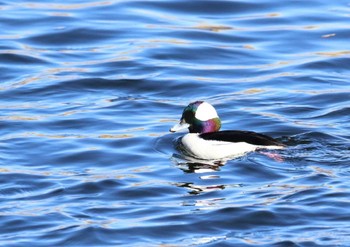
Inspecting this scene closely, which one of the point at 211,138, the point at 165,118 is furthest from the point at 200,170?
the point at 165,118

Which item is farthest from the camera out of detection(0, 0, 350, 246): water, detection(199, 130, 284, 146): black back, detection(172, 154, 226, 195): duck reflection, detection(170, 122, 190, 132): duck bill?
detection(170, 122, 190, 132): duck bill

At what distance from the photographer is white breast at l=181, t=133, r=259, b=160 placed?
13.5m

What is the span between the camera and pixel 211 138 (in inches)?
546

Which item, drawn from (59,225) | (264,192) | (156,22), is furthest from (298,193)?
(156,22)

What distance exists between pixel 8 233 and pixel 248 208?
211 centimetres

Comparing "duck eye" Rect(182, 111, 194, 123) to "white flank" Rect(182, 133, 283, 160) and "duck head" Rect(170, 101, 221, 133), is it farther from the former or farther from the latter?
"white flank" Rect(182, 133, 283, 160)

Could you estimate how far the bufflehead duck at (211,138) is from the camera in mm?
13469

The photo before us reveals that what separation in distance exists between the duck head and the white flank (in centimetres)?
16

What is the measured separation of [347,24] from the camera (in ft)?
64.5

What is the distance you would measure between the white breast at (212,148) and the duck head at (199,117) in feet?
0.52

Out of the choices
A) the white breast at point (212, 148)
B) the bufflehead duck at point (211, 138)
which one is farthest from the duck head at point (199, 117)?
the white breast at point (212, 148)

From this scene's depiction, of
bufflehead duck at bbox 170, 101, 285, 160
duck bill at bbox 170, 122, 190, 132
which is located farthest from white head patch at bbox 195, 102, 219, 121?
duck bill at bbox 170, 122, 190, 132

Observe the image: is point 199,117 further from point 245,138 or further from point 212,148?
point 245,138

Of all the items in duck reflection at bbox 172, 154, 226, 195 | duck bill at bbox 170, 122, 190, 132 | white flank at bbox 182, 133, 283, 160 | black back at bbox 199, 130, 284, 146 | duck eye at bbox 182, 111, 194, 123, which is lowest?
duck reflection at bbox 172, 154, 226, 195
